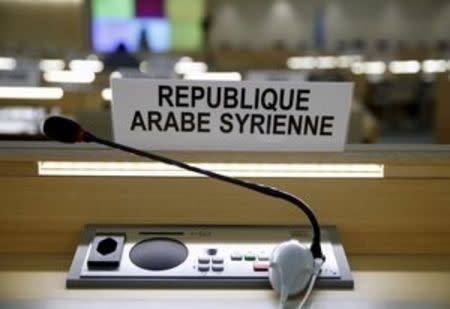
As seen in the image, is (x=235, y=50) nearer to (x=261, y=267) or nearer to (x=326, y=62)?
(x=326, y=62)

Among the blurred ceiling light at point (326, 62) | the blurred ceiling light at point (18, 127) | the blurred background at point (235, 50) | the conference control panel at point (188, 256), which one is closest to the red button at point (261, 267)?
the conference control panel at point (188, 256)

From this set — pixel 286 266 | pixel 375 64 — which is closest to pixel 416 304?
pixel 286 266

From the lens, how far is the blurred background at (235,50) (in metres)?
3.23

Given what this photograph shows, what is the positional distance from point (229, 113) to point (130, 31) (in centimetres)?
772

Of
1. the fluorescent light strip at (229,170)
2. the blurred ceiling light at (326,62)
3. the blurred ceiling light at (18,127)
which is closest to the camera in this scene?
the fluorescent light strip at (229,170)

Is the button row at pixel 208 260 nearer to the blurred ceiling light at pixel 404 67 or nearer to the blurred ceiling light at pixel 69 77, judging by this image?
the blurred ceiling light at pixel 69 77

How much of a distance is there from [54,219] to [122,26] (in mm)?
7668

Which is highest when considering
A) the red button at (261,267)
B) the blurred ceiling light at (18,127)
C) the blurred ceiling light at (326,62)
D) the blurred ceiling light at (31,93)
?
the red button at (261,267)

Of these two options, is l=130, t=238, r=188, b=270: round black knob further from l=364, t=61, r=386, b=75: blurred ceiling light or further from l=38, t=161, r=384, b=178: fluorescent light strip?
l=364, t=61, r=386, b=75: blurred ceiling light

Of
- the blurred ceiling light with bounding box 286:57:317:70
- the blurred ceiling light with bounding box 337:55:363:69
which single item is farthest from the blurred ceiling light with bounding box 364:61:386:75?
the blurred ceiling light with bounding box 286:57:317:70

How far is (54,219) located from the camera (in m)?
0.93

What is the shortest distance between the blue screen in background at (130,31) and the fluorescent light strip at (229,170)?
7277mm

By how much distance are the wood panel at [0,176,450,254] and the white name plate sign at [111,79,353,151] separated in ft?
0.23

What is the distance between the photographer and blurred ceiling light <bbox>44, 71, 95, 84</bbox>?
3.45 metres
